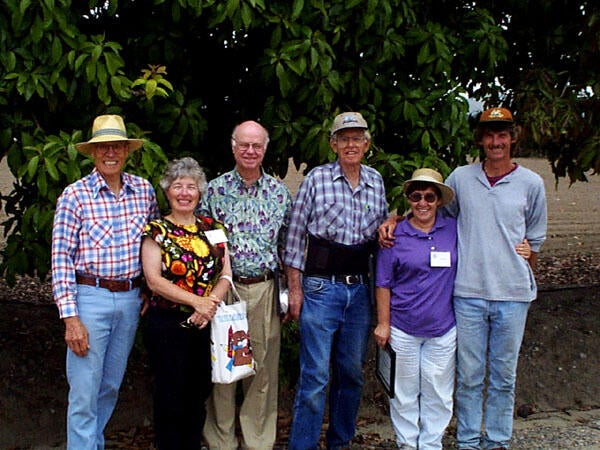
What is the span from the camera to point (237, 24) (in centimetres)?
478

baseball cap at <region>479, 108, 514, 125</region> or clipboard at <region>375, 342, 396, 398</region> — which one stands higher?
baseball cap at <region>479, 108, 514, 125</region>

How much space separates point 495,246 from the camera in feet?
15.4

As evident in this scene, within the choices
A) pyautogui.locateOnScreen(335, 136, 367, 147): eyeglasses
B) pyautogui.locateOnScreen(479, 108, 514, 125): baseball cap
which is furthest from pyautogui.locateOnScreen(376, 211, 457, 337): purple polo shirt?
pyautogui.locateOnScreen(479, 108, 514, 125): baseball cap

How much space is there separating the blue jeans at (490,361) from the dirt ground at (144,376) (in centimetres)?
108

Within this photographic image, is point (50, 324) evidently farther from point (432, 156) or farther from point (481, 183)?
point (481, 183)

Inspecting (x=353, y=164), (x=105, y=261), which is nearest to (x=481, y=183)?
(x=353, y=164)

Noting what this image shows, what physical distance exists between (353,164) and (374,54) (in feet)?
3.55

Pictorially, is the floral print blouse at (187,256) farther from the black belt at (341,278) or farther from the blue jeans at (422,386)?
the blue jeans at (422,386)

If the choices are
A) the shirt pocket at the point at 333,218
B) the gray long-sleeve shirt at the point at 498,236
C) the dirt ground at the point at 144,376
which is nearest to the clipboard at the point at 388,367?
the gray long-sleeve shirt at the point at 498,236

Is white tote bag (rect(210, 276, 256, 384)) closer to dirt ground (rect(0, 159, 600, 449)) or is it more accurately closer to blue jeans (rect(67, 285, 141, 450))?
blue jeans (rect(67, 285, 141, 450))

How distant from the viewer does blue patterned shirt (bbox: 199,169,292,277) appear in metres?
4.59

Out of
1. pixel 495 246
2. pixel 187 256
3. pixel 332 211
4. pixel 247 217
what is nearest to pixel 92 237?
pixel 187 256

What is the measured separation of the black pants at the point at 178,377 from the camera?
4383mm

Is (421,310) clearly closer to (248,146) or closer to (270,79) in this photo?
(248,146)
